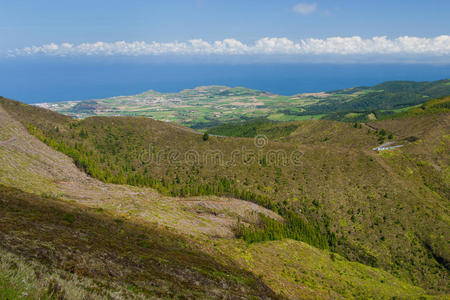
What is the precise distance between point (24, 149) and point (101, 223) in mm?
61538

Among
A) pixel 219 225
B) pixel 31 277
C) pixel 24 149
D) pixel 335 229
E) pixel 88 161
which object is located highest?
pixel 31 277

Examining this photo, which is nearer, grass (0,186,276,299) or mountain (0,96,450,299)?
grass (0,186,276,299)

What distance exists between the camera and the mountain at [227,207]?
86.9 feet

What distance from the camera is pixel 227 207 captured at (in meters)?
73.9

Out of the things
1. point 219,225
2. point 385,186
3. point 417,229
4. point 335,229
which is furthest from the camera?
point 385,186

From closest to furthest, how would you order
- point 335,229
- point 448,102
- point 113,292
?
point 113,292 → point 335,229 → point 448,102

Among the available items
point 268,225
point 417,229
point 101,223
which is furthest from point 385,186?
point 101,223

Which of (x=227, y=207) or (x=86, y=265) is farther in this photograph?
(x=227, y=207)

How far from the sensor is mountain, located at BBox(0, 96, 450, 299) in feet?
86.9

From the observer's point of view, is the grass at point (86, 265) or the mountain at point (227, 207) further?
the mountain at point (227, 207)

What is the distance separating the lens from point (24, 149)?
77.1m

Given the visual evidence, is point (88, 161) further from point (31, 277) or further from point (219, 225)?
point (31, 277)

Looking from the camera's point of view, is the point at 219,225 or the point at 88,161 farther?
the point at 88,161

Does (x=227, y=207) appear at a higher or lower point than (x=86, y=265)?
lower
